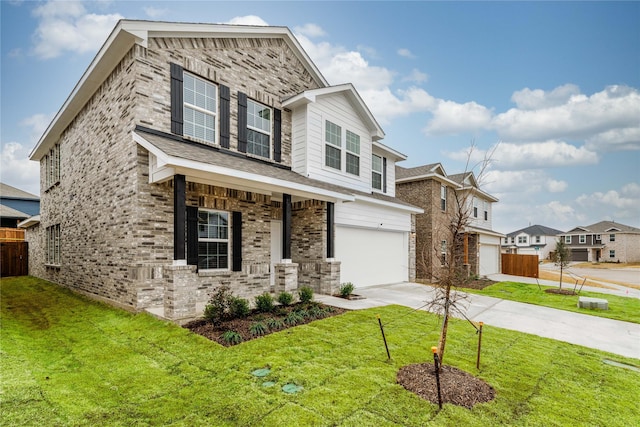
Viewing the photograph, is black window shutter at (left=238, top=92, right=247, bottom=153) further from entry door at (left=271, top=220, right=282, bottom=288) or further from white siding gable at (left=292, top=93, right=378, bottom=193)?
entry door at (left=271, top=220, right=282, bottom=288)

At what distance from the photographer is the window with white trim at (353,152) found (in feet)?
40.9

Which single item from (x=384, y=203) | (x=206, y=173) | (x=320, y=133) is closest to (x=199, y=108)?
(x=206, y=173)

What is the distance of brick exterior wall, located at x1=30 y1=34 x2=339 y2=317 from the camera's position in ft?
23.2

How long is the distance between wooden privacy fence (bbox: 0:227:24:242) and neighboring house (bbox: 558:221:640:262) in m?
65.3

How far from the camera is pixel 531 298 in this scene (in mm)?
12508

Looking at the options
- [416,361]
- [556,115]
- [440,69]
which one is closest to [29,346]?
[416,361]

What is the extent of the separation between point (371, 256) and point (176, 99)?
29.3ft

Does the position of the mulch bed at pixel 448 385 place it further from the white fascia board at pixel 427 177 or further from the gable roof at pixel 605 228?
the gable roof at pixel 605 228

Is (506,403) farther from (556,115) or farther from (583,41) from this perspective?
(556,115)

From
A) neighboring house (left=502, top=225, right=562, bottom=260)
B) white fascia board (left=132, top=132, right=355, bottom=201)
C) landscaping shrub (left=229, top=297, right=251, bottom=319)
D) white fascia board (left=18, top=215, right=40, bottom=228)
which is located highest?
white fascia board (left=132, top=132, right=355, bottom=201)

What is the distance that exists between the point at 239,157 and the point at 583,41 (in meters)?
15.1

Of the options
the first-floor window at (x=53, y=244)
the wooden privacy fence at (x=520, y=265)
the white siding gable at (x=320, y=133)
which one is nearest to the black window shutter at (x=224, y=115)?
the white siding gable at (x=320, y=133)

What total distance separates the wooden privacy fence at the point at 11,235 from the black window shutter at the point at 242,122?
67.5 ft

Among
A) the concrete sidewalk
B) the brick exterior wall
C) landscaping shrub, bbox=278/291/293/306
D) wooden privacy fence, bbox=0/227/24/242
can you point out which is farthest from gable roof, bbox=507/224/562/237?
wooden privacy fence, bbox=0/227/24/242
